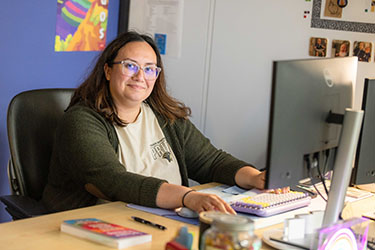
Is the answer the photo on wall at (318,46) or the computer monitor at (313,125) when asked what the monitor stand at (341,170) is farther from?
the photo on wall at (318,46)

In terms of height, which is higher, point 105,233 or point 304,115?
point 304,115

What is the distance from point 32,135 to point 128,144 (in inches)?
14.2

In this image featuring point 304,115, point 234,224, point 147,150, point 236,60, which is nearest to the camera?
point 234,224

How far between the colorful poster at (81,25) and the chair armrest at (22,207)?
1274mm

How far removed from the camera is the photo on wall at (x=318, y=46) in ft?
10.6

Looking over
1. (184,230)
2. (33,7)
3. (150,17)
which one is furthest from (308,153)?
(150,17)

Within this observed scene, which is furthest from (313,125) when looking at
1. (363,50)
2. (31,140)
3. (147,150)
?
(363,50)

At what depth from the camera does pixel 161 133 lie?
7.59 ft

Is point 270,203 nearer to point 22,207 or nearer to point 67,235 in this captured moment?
point 67,235

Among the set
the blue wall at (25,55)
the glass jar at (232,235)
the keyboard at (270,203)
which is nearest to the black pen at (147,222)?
the keyboard at (270,203)

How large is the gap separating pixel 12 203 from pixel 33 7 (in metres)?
1.30

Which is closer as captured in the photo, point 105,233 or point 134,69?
point 105,233

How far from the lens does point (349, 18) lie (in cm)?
317

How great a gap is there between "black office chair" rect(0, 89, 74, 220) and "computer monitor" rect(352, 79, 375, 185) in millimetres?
1080
